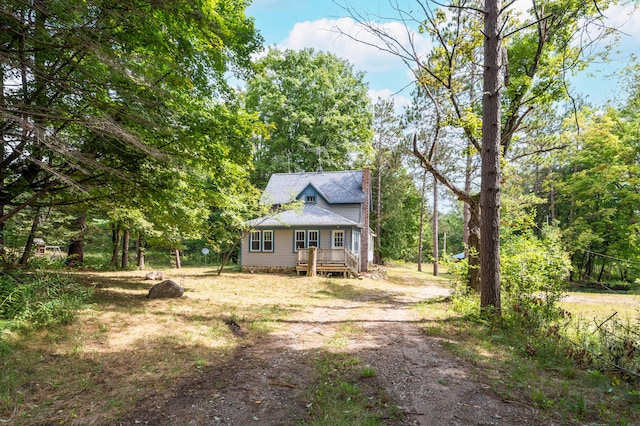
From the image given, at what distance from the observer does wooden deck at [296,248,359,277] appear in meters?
18.0

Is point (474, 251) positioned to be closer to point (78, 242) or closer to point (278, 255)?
point (278, 255)

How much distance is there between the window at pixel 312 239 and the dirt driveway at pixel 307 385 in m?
12.9

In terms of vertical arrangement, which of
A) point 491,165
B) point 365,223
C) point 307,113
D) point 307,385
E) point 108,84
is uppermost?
point 307,113

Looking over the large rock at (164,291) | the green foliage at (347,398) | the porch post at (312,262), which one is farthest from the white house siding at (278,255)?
the green foliage at (347,398)

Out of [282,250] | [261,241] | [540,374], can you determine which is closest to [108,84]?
[540,374]

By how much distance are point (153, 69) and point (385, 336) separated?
6.58 m

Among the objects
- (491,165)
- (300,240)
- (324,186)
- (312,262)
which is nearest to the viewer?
(491,165)

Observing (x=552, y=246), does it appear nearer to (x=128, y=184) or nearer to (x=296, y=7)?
(x=296, y=7)

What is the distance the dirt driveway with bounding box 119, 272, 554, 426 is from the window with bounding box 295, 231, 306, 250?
511 inches

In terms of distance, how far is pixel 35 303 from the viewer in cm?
534

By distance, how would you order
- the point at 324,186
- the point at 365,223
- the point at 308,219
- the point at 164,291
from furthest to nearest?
the point at 324,186 → the point at 365,223 → the point at 308,219 → the point at 164,291

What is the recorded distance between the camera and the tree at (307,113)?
29156 millimetres

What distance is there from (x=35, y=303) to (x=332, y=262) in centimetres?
1401

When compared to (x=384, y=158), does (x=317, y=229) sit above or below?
below
